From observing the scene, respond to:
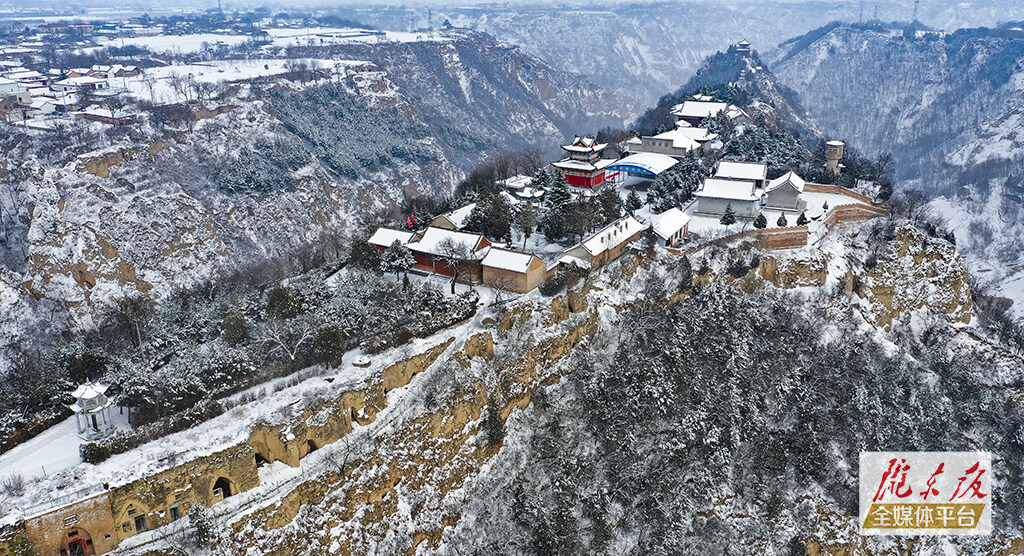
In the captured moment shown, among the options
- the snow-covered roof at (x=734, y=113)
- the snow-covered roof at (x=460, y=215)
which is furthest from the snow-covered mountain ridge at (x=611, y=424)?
the snow-covered roof at (x=734, y=113)

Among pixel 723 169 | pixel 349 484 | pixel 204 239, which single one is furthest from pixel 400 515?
pixel 204 239

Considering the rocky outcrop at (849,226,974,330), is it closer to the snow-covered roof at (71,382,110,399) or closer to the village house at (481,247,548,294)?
the village house at (481,247,548,294)

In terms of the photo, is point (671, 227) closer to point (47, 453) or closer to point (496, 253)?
point (496, 253)

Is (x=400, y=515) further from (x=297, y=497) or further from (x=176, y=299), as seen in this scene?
(x=176, y=299)

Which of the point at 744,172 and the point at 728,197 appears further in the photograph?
the point at 744,172

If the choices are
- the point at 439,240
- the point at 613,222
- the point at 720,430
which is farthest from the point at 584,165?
the point at 720,430

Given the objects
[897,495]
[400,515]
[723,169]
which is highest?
[723,169]

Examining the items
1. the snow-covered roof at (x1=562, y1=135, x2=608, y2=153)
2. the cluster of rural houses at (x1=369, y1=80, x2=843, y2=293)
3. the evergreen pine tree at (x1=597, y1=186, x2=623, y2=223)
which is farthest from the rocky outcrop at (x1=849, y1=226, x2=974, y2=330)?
the snow-covered roof at (x1=562, y1=135, x2=608, y2=153)
